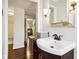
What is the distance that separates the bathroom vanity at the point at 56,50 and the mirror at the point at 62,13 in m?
0.43

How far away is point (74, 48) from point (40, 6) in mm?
1713

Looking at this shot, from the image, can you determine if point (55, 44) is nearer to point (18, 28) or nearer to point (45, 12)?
point (45, 12)

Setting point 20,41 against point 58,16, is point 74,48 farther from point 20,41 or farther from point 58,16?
point 20,41

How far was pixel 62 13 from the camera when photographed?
8.50 feet

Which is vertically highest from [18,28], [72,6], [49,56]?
[72,6]

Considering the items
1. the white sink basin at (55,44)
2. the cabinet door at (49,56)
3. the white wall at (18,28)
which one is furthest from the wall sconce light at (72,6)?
the white wall at (18,28)

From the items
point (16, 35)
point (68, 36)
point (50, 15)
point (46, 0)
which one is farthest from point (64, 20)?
point (16, 35)

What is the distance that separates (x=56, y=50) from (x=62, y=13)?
117cm

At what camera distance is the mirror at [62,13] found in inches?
93.7

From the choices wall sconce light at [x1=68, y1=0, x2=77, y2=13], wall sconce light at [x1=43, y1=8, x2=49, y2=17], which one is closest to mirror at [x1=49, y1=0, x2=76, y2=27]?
wall sconce light at [x1=68, y1=0, x2=77, y2=13]

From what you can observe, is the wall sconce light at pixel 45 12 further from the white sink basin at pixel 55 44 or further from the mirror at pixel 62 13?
the white sink basin at pixel 55 44

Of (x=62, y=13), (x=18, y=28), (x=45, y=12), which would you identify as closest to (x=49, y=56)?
(x=62, y=13)

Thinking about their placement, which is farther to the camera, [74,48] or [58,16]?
[58,16]

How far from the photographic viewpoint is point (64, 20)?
8.36ft
